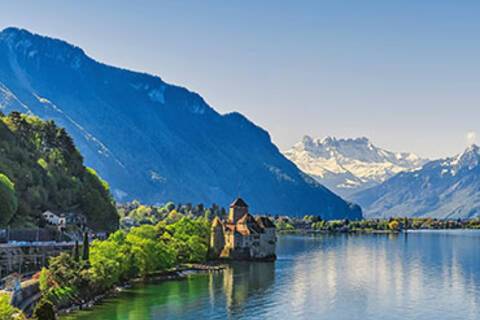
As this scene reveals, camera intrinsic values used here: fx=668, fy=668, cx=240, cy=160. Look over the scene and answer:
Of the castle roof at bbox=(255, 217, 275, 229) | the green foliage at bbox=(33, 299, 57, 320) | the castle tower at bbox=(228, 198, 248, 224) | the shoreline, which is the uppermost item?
the castle tower at bbox=(228, 198, 248, 224)

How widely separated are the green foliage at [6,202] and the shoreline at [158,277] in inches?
902

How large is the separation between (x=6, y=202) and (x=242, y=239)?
213 ft

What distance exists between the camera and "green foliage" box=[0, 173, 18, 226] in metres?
109

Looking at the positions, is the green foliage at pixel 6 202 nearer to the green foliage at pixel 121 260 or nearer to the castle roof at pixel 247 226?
the green foliage at pixel 121 260

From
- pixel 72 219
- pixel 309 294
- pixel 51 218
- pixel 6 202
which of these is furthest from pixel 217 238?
pixel 6 202

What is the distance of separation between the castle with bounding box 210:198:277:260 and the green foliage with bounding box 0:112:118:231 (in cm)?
2628

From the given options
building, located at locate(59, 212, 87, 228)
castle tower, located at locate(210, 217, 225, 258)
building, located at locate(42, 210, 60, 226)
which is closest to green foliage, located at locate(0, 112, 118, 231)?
building, located at locate(42, 210, 60, 226)

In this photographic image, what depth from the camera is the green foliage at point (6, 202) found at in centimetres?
10856

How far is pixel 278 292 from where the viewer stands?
10862cm

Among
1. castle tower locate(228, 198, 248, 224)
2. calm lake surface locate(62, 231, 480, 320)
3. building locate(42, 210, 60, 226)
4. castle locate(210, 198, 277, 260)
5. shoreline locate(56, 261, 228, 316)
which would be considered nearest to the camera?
shoreline locate(56, 261, 228, 316)

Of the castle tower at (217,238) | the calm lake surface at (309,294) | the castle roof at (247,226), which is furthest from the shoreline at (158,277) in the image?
the castle roof at (247,226)

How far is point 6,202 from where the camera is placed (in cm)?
10881

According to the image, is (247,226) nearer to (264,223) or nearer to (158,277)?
(264,223)

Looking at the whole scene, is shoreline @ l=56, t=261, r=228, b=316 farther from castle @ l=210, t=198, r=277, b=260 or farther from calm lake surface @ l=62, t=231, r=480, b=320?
castle @ l=210, t=198, r=277, b=260
